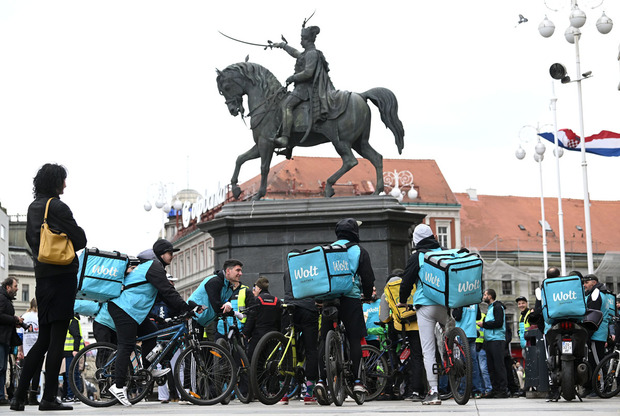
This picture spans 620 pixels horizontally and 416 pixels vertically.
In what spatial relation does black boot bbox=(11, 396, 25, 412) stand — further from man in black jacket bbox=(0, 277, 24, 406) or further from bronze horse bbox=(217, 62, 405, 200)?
bronze horse bbox=(217, 62, 405, 200)

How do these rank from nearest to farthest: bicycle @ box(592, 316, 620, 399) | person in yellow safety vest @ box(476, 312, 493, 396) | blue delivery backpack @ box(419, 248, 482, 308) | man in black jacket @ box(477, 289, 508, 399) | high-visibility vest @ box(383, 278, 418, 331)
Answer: blue delivery backpack @ box(419, 248, 482, 308) < high-visibility vest @ box(383, 278, 418, 331) < bicycle @ box(592, 316, 620, 399) < man in black jacket @ box(477, 289, 508, 399) < person in yellow safety vest @ box(476, 312, 493, 396)

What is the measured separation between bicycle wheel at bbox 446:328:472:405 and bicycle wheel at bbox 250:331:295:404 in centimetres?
168

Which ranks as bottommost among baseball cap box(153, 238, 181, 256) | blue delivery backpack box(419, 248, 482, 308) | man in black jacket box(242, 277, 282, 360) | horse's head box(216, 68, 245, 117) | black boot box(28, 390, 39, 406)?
black boot box(28, 390, 39, 406)

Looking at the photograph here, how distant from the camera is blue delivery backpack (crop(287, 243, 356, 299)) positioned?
1162 cm

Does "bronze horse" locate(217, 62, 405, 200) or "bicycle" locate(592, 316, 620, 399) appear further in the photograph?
"bronze horse" locate(217, 62, 405, 200)

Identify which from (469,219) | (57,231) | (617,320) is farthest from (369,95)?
(469,219)

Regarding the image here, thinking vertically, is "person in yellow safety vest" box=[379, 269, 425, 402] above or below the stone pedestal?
below

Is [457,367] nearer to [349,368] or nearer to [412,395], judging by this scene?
[349,368]

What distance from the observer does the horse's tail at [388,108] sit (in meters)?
22.3

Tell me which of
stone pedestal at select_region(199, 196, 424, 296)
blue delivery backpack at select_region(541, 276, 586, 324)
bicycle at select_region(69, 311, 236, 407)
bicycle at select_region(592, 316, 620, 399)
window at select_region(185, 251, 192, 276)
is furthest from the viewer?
window at select_region(185, 251, 192, 276)

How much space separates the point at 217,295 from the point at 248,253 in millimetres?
7776

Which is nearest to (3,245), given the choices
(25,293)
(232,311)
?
(25,293)

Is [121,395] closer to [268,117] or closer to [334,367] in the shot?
[334,367]

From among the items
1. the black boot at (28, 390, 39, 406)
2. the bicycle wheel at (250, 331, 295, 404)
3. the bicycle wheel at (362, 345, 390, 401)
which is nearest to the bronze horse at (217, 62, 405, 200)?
the black boot at (28, 390, 39, 406)
